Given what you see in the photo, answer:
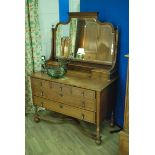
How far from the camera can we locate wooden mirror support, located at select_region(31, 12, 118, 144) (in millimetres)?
2400

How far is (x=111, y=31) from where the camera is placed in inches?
104

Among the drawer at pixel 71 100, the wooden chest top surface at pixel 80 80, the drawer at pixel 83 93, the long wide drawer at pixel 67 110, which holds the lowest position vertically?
the long wide drawer at pixel 67 110

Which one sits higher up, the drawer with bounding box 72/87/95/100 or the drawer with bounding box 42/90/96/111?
the drawer with bounding box 72/87/95/100

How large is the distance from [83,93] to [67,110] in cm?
36

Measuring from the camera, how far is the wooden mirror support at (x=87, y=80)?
240cm

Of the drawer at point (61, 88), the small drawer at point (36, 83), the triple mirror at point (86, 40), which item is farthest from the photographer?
the small drawer at point (36, 83)

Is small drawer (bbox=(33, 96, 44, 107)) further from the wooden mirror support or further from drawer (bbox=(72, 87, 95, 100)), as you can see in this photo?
drawer (bbox=(72, 87, 95, 100))

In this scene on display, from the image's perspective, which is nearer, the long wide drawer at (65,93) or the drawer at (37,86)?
the long wide drawer at (65,93)

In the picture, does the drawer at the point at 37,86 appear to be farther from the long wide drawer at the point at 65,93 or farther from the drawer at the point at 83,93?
the drawer at the point at 83,93

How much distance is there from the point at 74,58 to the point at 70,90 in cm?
62

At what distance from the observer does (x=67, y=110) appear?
261cm

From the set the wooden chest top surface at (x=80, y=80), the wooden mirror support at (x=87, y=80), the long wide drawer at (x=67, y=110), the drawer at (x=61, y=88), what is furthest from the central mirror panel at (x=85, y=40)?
the long wide drawer at (x=67, y=110)

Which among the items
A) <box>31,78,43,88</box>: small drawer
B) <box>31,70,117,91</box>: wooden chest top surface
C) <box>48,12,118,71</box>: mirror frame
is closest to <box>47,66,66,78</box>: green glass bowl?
<box>31,70,117,91</box>: wooden chest top surface
